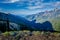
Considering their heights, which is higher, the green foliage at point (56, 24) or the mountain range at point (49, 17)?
the mountain range at point (49, 17)

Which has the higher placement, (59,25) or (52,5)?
(52,5)

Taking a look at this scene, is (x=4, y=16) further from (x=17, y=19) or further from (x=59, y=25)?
(x=59, y=25)

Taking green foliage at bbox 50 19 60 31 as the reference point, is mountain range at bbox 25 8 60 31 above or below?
above

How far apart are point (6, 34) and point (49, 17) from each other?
711mm

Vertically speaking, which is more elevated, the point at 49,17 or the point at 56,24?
the point at 49,17

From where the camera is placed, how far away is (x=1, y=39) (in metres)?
2.51

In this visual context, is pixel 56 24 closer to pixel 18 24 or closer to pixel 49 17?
pixel 49 17

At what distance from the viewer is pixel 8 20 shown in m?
2.56

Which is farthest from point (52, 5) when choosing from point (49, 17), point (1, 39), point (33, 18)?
point (1, 39)

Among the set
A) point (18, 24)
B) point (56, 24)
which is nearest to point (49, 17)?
point (56, 24)

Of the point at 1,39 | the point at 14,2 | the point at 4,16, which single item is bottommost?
the point at 1,39

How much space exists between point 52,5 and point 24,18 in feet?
1.56

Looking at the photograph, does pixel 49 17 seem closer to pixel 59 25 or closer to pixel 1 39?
pixel 59 25

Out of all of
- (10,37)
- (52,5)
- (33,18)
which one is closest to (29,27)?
(33,18)
